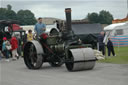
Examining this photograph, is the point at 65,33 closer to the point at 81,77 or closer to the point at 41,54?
the point at 41,54

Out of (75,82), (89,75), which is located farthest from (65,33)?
(75,82)

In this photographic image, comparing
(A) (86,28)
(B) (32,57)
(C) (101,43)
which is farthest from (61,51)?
(A) (86,28)

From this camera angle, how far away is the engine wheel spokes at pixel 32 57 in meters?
13.4

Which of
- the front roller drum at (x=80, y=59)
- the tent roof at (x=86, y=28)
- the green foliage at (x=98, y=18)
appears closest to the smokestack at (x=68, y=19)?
the front roller drum at (x=80, y=59)

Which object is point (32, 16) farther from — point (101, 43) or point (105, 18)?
point (101, 43)

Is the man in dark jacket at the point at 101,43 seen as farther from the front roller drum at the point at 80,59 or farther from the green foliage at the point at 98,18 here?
the green foliage at the point at 98,18

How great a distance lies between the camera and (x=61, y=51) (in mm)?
13430

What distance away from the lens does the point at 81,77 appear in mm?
10422

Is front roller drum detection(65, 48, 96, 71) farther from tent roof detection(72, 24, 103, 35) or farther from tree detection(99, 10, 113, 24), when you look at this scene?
tree detection(99, 10, 113, 24)

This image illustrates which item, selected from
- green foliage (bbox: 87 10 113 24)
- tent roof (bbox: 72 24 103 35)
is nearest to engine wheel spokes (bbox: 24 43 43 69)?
tent roof (bbox: 72 24 103 35)

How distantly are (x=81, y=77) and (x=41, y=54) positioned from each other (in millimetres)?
3377

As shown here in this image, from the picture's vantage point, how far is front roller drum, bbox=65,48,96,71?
1183 cm

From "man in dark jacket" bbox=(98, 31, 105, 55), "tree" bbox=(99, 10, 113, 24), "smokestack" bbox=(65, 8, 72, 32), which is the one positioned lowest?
"tree" bbox=(99, 10, 113, 24)

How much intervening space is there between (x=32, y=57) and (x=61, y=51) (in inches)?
54.9
